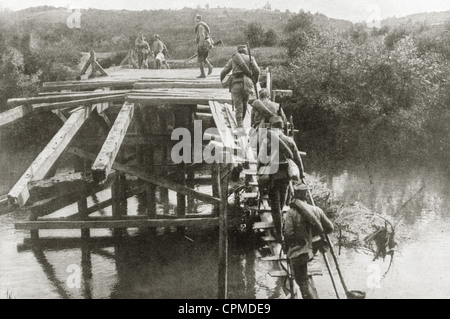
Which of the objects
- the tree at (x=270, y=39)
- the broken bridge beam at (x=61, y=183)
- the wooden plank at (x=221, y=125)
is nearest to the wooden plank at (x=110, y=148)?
the broken bridge beam at (x=61, y=183)

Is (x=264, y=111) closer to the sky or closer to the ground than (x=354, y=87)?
closer to the sky

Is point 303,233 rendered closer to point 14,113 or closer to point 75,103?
point 75,103

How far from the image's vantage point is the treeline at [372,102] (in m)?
20.4

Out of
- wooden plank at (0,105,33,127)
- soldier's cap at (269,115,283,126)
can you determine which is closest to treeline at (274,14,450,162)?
soldier's cap at (269,115,283,126)

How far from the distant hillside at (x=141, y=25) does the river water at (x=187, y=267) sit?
63.5 ft

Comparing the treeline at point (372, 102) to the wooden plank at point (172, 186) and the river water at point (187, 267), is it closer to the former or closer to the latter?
the river water at point (187, 267)

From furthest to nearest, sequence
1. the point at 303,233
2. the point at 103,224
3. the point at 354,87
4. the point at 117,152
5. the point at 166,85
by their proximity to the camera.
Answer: the point at 354,87 < the point at 166,85 < the point at 103,224 < the point at 117,152 < the point at 303,233

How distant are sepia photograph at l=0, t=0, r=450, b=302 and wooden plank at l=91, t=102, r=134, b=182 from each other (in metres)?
0.04

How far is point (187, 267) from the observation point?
10.2m

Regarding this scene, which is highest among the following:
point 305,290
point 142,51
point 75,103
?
point 142,51

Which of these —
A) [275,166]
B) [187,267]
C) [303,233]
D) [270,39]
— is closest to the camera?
[303,233]

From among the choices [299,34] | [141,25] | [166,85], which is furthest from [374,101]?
[141,25]

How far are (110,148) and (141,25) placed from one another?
37391mm
